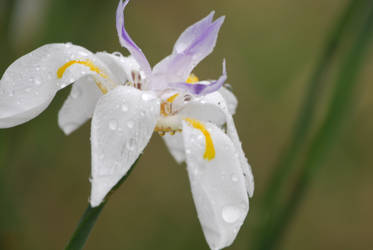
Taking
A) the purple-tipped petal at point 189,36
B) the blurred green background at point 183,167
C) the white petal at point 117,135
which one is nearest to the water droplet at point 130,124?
the white petal at point 117,135

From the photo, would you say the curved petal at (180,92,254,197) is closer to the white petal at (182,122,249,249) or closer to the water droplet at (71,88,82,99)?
the white petal at (182,122,249,249)

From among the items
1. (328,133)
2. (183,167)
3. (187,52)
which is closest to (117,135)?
(187,52)

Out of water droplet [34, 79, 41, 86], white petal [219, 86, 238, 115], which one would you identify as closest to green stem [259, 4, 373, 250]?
white petal [219, 86, 238, 115]

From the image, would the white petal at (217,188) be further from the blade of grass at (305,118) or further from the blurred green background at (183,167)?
the blurred green background at (183,167)

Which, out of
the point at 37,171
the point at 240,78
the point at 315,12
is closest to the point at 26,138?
the point at 37,171

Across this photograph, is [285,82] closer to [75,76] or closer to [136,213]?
[136,213]

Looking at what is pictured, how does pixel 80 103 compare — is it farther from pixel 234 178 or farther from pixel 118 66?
pixel 234 178
